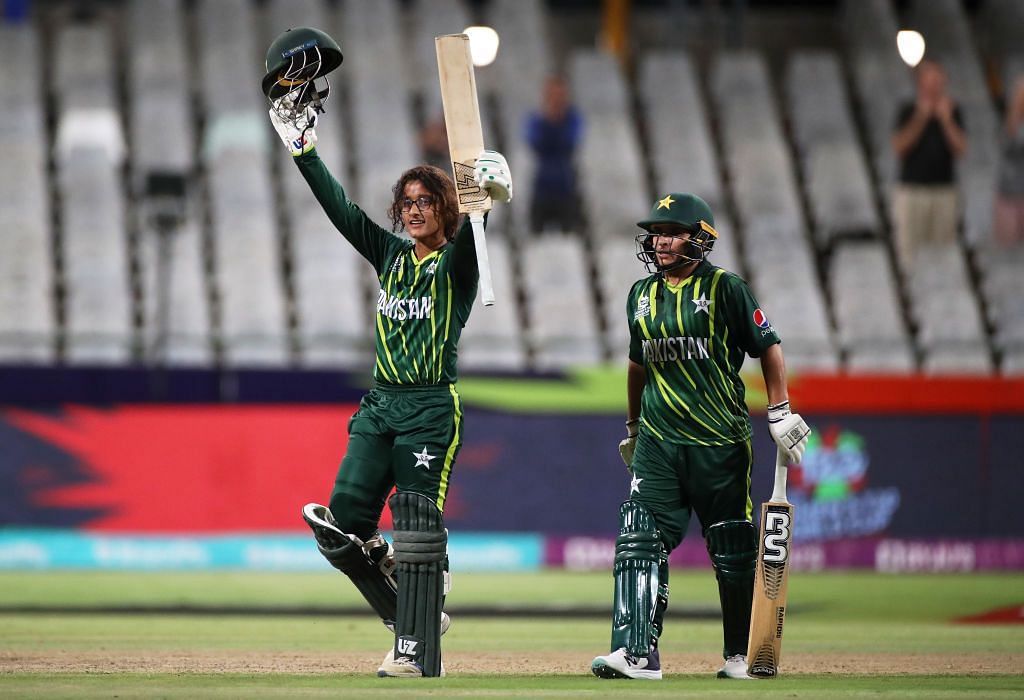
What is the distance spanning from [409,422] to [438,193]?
3.26 feet

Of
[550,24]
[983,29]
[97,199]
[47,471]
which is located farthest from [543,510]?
[983,29]

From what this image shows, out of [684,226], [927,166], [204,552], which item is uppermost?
[927,166]

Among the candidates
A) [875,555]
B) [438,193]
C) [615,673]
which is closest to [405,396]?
[438,193]

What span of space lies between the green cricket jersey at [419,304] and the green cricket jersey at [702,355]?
3.00 ft

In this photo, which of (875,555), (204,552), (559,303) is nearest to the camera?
(204,552)

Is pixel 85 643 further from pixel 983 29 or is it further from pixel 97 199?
pixel 983 29

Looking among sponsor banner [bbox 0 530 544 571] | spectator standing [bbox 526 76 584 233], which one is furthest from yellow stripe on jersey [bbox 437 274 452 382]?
spectator standing [bbox 526 76 584 233]

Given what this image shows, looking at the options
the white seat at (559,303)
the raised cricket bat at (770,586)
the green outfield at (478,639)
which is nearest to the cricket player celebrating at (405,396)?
the green outfield at (478,639)

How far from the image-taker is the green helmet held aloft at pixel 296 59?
6.80 meters

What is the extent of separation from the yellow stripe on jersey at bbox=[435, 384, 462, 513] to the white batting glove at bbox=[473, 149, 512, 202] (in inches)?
32.4

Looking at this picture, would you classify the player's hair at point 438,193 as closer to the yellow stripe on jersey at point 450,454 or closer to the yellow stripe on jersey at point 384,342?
the yellow stripe on jersey at point 384,342

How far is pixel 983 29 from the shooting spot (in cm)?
2162

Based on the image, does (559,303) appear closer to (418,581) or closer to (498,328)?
(498,328)

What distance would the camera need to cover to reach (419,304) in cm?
671
